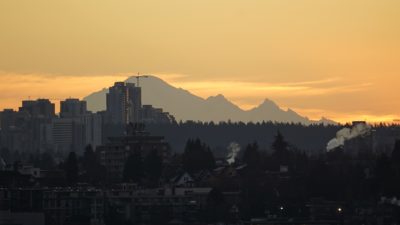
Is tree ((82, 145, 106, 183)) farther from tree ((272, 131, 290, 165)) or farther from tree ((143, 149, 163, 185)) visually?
tree ((272, 131, 290, 165))

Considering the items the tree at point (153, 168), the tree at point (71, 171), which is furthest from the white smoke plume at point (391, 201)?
the tree at point (153, 168)

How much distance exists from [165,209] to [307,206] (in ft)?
26.0

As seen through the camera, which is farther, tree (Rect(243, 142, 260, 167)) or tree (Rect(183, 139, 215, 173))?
tree (Rect(183, 139, 215, 173))

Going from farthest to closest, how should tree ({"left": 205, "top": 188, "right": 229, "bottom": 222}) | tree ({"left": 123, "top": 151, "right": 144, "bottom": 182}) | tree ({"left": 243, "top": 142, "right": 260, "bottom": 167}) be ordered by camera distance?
1. tree ({"left": 243, "top": 142, "right": 260, "bottom": 167})
2. tree ({"left": 123, "top": 151, "right": 144, "bottom": 182})
3. tree ({"left": 205, "top": 188, "right": 229, "bottom": 222})

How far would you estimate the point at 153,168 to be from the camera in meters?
125

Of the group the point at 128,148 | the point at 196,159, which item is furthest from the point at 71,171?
Result: the point at 128,148

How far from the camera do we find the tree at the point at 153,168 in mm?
122938

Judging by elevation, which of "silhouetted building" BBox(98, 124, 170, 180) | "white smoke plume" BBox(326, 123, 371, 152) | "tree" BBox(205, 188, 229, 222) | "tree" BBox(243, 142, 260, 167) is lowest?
"tree" BBox(205, 188, 229, 222)

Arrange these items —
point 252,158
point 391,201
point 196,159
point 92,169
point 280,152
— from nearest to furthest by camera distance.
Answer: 1. point 391,201
2. point 252,158
3. point 196,159
4. point 280,152
5. point 92,169

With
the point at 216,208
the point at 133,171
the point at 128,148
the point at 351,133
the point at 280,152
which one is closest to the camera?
the point at 216,208

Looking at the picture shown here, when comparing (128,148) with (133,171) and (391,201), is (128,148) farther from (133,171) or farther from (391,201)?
(391,201)

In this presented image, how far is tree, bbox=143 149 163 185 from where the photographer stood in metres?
123

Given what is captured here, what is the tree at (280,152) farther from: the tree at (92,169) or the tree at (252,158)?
the tree at (92,169)

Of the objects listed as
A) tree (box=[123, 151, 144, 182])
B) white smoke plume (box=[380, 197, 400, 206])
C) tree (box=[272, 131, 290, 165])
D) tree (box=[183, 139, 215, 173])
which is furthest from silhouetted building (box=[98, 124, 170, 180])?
white smoke plume (box=[380, 197, 400, 206])
